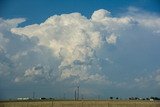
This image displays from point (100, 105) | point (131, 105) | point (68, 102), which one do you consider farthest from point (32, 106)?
point (131, 105)

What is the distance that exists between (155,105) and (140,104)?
4.35 meters

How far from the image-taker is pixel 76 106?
100 metres

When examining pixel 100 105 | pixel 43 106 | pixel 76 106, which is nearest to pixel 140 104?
pixel 100 105

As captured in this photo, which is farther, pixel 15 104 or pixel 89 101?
pixel 89 101

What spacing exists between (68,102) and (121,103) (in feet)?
46.3

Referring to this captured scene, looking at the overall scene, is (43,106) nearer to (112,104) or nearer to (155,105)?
(112,104)

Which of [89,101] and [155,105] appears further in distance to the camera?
[89,101]

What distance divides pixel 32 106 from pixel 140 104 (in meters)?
28.3

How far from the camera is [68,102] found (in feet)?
333

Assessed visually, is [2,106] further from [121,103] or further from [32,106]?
[121,103]

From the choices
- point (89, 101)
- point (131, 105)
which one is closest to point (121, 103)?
point (131, 105)

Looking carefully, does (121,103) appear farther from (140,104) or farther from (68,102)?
(68,102)

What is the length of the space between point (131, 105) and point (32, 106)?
26.0 metres

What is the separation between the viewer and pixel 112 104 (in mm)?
99625
